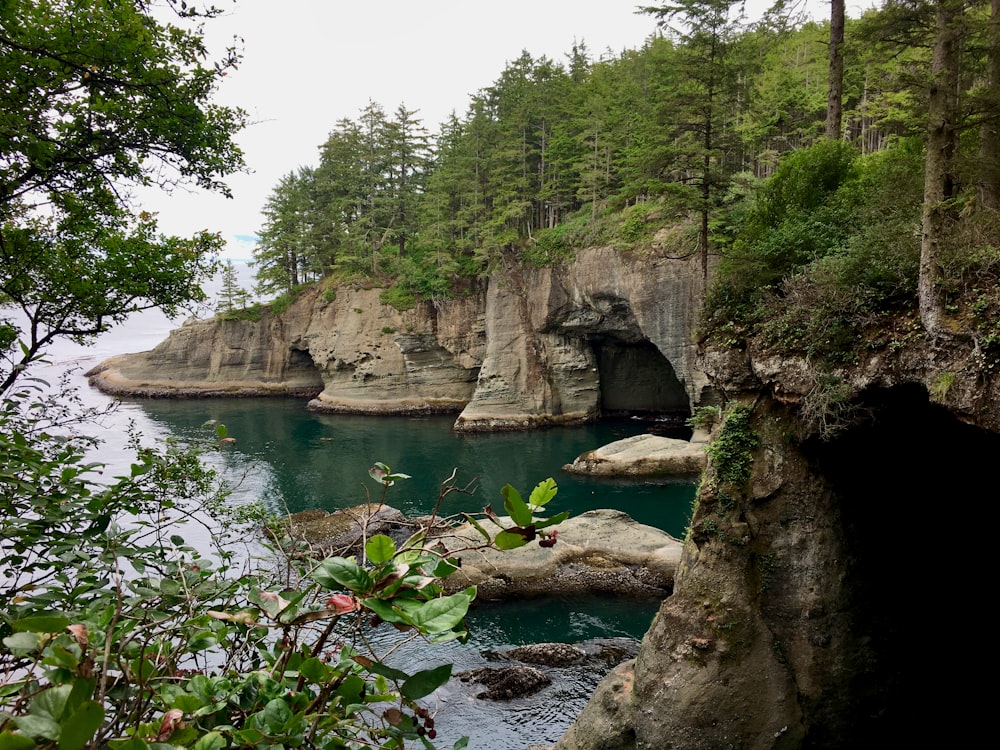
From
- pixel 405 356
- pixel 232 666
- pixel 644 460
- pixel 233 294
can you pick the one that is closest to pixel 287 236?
pixel 233 294

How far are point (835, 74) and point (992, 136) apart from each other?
7.85 metres

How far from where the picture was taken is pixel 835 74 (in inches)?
553

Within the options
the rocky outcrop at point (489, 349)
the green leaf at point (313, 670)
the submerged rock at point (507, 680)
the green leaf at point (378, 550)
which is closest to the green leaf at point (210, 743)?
the green leaf at point (313, 670)

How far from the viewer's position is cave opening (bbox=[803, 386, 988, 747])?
813 centimetres

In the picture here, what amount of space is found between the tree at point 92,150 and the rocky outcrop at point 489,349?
2451 cm

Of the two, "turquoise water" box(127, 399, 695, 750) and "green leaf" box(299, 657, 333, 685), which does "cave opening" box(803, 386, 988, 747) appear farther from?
"green leaf" box(299, 657, 333, 685)

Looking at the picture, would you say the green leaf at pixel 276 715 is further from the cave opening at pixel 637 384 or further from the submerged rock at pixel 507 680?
the cave opening at pixel 637 384

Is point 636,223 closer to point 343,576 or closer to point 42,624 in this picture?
point 343,576

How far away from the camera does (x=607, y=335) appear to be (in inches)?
1357

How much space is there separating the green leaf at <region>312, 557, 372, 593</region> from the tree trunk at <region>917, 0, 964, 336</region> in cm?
755

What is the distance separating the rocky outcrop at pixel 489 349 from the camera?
29.8 m

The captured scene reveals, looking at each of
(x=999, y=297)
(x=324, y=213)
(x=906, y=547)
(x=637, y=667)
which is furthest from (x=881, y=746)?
(x=324, y=213)

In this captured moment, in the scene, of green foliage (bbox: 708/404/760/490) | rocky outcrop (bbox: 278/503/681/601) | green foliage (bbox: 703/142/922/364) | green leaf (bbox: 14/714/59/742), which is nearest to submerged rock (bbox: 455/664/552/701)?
rocky outcrop (bbox: 278/503/681/601)

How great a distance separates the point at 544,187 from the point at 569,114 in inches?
240
